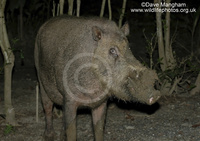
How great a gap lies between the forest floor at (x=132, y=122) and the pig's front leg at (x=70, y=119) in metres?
0.63

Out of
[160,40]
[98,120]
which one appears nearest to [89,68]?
[98,120]

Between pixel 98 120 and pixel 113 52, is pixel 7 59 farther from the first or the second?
pixel 113 52

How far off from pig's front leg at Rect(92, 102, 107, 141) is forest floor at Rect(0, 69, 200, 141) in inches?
14.1

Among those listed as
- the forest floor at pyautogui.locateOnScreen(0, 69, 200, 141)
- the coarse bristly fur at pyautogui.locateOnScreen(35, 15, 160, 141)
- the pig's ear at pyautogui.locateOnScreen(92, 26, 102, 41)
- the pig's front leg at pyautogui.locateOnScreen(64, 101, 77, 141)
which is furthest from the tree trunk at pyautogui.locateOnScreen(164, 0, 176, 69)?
the pig's ear at pyautogui.locateOnScreen(92, 26, 102, 41)

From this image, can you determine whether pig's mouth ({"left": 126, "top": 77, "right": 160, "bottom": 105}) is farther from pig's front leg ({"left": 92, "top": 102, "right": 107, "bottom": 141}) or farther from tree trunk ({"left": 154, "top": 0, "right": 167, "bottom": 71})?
tree trunk ({"left": 154, "top": 0, "right": 167, "bottom": 71})

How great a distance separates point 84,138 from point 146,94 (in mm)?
1879

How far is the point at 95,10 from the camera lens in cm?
1466

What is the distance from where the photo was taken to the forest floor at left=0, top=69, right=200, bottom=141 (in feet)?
17.9

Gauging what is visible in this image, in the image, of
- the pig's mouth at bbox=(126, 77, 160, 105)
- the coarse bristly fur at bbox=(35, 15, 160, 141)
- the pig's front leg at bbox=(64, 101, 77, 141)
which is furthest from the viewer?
the pig's front leg at bbox=(64, 101, 77, 141)

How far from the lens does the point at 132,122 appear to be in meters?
6.05

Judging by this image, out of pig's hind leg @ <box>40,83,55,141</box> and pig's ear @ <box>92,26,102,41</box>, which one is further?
pig's hind leg @ <box>40,83,55,141</box>

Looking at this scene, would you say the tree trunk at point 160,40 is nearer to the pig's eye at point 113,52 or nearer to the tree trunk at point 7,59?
the tree trunk at point 7,59

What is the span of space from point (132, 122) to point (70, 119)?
1611 mm

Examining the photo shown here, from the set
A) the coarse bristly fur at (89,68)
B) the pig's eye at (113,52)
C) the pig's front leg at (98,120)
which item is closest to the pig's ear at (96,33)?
the coarse bristly fur at (89,68)
